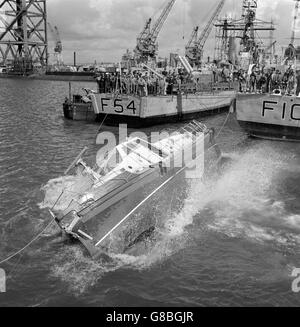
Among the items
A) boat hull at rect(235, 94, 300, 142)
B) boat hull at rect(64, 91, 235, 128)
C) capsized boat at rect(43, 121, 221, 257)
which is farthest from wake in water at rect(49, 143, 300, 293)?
boat hull at rect(64, 91, 235, 128)

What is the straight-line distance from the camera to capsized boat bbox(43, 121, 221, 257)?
989 cm

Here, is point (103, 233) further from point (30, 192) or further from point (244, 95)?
point (244, 95)

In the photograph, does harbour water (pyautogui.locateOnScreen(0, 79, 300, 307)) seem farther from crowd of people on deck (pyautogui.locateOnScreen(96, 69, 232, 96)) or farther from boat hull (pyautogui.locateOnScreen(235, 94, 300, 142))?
crowd of people on deck (pyautogui.locateOnScreen(96, 69, 232, 96))

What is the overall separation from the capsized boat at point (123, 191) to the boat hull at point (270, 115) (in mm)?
11159

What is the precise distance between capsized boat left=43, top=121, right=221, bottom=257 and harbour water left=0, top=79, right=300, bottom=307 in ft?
2.20

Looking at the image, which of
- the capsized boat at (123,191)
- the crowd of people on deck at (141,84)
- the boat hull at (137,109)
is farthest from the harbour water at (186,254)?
the crowd of people on deck at (141,84)

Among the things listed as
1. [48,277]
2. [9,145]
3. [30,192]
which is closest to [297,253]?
[48,277]

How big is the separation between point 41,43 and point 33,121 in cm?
9812

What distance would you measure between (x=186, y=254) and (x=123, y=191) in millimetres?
2409

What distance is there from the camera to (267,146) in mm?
25000

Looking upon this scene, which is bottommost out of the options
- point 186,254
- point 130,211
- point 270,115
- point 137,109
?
point 186,254

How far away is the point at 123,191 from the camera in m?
10.7

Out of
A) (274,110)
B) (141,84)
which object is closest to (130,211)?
(274,110)

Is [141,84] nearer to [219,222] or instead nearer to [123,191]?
[219,222]
